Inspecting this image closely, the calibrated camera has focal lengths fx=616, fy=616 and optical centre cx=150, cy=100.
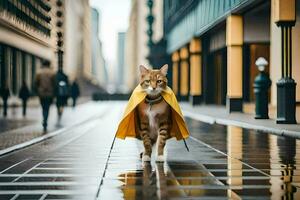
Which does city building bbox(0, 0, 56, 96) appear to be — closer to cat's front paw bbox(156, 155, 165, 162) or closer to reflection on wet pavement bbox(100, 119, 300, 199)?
reflection on wet pavement bbox(100, 119, 300, 199)

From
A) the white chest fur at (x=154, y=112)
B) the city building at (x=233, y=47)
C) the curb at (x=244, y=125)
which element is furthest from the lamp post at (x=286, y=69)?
the white chest fur at (x=154, y=112)

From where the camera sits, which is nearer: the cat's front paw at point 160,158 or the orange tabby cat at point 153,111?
the orange tabby cat at point 153,111

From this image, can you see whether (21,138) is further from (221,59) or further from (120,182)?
(221,59)

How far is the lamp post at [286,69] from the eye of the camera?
19844 millimetres

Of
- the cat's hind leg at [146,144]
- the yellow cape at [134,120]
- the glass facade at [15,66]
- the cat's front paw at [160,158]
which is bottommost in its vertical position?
the cat's front paw at [160,158]

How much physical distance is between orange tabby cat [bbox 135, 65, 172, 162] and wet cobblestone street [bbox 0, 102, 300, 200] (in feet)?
1.43

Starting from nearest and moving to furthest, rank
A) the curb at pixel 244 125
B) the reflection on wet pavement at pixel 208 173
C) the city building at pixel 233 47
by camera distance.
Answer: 1. the reflection on wet pavement at pixel 208 173
2. the curb at pixel 244 125
3. the city building at pixel 233 47

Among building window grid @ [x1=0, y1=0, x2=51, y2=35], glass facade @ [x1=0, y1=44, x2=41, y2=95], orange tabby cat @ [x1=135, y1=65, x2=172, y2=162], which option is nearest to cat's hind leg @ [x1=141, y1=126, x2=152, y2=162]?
orange tabby cat @ [x1=135, y1=65, x2=172, y2=162]

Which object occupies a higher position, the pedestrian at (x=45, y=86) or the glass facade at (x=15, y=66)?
the glass facade at (x=15, y=66)

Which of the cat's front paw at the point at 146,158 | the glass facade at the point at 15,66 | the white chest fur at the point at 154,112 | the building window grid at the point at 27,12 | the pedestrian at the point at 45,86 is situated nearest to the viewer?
the white chest fur at the point at 154,112

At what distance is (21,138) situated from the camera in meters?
15.6

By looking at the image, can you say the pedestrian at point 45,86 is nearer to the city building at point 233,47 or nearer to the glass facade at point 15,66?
the city building at point 233,47

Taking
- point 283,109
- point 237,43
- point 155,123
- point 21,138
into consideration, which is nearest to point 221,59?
point 237,43

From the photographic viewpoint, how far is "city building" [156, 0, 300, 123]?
67.8 feet
